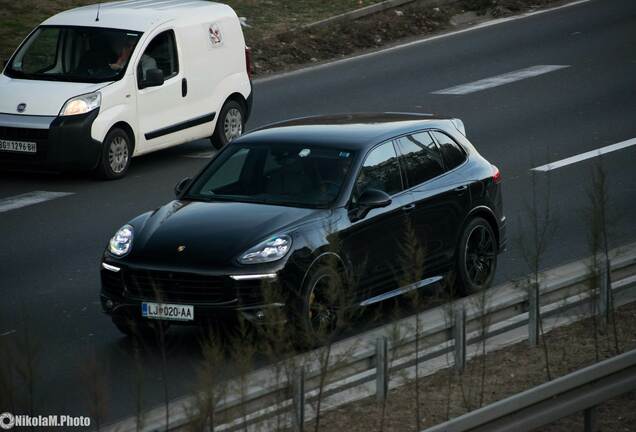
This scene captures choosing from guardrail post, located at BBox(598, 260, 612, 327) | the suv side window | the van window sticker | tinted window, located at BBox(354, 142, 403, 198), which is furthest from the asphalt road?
guardrail post, located at BBox(598, 260, 612, 327)

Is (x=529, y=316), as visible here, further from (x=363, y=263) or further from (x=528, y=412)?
(x=528, y=412)

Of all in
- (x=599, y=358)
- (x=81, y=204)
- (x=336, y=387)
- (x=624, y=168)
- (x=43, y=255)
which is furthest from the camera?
(x=624, y=168)

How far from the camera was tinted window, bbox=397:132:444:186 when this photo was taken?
11.9 metres

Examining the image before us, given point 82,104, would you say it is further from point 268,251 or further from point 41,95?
point 268,251

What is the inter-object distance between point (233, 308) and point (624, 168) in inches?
317

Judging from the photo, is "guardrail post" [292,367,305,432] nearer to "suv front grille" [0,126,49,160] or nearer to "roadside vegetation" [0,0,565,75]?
"suv front grille" [0,126,49,160]

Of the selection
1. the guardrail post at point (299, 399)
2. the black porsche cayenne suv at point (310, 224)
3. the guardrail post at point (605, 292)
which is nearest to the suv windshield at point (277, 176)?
the black porsche cayenne suv at point (310, 224)

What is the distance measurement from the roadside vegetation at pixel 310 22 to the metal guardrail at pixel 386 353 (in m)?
13.7

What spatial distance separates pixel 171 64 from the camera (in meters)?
18.0

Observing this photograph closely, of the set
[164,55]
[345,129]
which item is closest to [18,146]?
[164,55]

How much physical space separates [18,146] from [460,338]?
8.65 metres

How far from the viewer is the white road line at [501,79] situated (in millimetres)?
22203

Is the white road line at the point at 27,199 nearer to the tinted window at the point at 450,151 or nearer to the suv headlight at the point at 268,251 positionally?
the tinted window at the point at 450,151

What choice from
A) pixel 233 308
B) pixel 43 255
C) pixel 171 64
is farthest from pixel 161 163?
pixel 233 308
